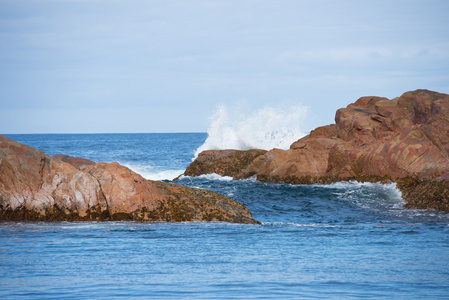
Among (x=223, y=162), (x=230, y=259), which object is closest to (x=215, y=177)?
(x=223, y=162)

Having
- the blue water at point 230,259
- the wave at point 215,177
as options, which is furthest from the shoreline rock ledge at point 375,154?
the blue water at point 230,259

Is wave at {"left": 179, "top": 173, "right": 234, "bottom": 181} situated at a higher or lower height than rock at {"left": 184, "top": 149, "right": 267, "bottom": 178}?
lower

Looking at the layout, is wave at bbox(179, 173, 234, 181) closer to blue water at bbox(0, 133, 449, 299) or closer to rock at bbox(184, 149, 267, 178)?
rock at bbox(184, 149, 267, 178)

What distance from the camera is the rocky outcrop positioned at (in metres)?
10.9

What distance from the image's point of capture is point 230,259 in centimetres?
828

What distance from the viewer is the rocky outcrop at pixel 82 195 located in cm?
1085

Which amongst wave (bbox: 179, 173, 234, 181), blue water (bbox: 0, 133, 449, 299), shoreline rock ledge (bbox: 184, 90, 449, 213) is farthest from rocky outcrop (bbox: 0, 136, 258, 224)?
wave (bbox: 179, 173, 234, 181)

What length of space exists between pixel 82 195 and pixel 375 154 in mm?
13903

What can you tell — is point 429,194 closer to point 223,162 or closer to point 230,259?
point 230,259

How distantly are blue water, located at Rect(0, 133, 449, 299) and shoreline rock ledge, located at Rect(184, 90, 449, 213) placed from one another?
17.7ft

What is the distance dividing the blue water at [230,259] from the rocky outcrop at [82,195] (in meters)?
0.37

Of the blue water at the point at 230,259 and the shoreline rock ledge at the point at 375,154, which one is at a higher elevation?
the shoreline rock ledge at the point at 375,154

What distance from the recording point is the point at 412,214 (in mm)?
14102

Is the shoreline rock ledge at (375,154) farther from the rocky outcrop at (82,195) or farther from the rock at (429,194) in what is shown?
the rocky outcrop at (82,195)
